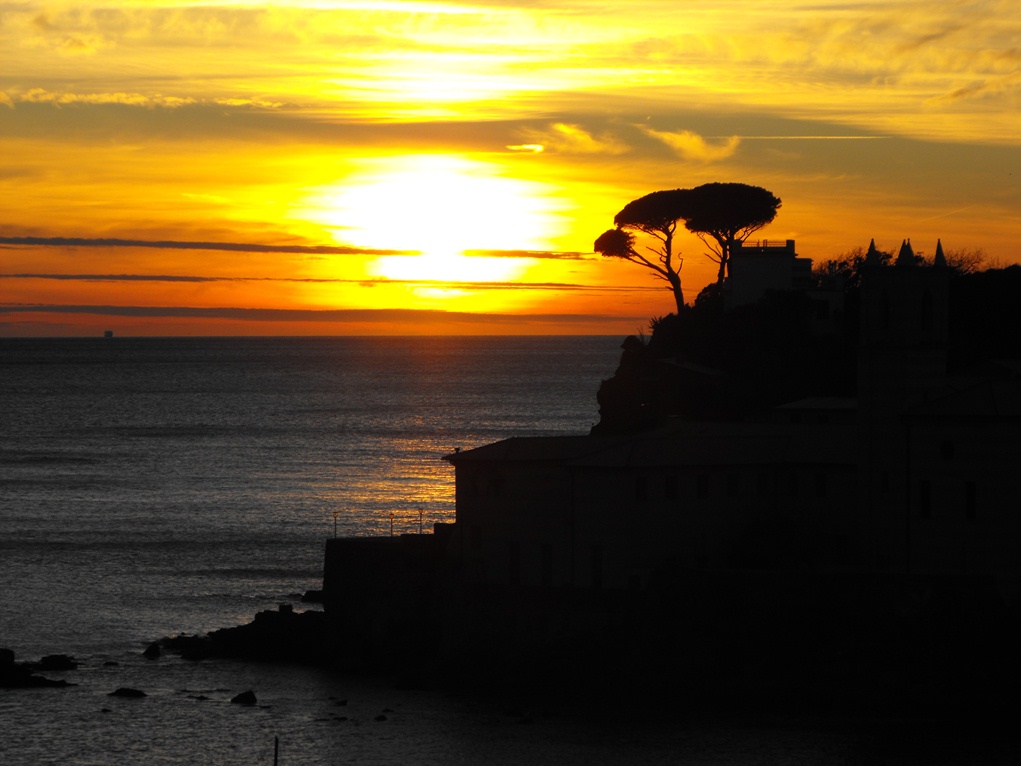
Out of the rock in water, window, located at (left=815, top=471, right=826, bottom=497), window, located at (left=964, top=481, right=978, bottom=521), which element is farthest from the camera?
window, located at (left=815, top=471, right=826, bottom=497)

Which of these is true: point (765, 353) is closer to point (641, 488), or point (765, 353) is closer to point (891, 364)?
point (891, 364)

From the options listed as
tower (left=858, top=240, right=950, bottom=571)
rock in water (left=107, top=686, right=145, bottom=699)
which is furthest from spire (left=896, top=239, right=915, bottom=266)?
rock in water (left=107, top=686, right=145, bottom=699)

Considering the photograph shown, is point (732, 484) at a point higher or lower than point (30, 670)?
higher

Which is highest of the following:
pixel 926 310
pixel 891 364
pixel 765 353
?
pixel 926 310

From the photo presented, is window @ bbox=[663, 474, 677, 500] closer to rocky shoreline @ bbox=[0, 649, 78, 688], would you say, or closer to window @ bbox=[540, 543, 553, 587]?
window @ bbox=[540, 543, 553, 587]

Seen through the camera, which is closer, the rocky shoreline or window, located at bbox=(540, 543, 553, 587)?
window, located at bbox=(540, 543, 553, 587)

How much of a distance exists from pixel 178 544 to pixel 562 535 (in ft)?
129

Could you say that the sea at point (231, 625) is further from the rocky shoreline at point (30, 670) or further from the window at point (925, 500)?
the window at point (925, 500)

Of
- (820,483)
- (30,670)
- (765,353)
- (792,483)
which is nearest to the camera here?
(820,483)

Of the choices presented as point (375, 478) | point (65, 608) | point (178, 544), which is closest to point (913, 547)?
point (65, 608)

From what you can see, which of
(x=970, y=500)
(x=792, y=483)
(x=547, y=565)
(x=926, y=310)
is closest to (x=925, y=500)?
(x=970, y=500)

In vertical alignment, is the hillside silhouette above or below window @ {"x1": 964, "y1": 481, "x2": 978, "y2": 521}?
above

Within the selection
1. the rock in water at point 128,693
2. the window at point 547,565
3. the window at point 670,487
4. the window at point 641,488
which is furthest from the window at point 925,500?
the rock in water at point 128,693

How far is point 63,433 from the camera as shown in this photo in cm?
16212
